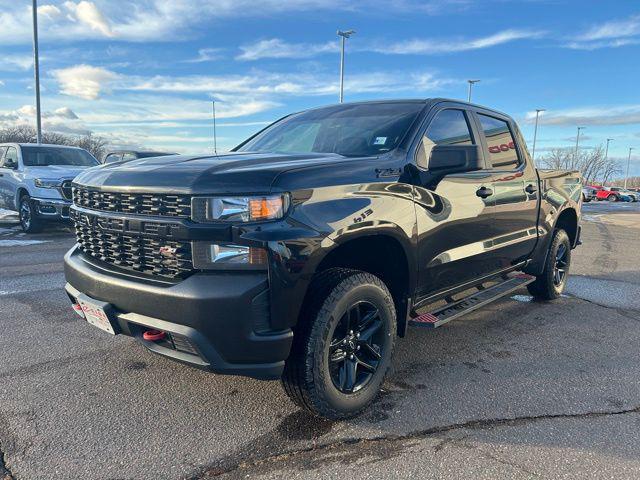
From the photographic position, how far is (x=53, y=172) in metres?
9.78

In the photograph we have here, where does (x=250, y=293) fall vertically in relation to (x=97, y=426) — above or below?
above

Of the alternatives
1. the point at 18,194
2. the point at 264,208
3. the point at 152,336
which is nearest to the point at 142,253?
the point at 152,336

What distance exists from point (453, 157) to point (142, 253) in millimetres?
1935

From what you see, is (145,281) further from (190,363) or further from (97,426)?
(97,426)

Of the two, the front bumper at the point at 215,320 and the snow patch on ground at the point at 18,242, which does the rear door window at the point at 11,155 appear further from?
the front bumper at the point at 215,320

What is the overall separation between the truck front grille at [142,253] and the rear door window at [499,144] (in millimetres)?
2809

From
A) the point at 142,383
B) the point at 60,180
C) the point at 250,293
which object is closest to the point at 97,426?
the point at 142,383

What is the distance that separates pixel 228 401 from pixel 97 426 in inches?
28.4

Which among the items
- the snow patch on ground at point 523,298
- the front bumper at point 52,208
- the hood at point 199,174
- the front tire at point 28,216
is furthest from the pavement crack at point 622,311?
the front tire at point 28,216

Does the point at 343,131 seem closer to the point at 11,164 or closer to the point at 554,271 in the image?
the point at 554,271

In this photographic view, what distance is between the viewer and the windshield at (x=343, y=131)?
3420 millimetres

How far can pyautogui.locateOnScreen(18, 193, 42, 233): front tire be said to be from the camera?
32.0 ft

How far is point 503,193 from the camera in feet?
13.8

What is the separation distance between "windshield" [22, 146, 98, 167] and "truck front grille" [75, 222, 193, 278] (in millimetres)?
8752
